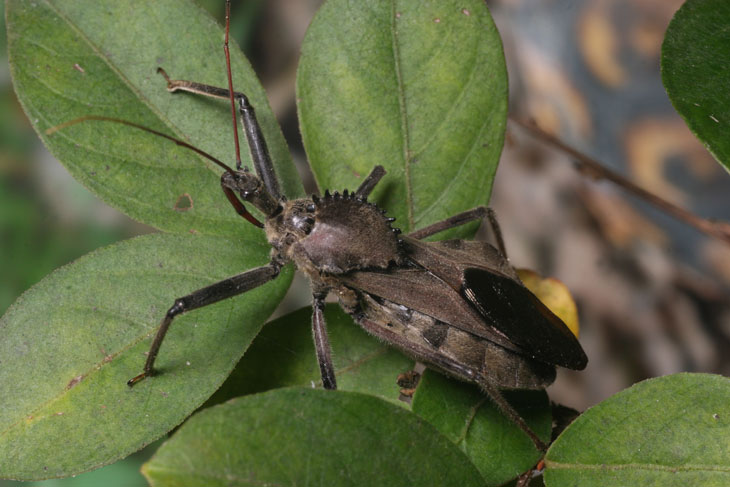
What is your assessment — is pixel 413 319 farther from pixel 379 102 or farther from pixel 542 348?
pixel 379 102

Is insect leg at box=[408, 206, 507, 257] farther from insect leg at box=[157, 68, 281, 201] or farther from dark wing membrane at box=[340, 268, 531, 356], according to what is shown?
insect leg at box=[157, 68, 281, 201]

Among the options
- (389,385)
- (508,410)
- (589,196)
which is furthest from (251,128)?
(589,196)

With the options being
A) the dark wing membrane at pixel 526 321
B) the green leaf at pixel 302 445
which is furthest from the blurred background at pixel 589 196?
the green leaf at pixel 302 445

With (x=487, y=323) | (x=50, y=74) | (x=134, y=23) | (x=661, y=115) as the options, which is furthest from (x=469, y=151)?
(x=661, y=115)

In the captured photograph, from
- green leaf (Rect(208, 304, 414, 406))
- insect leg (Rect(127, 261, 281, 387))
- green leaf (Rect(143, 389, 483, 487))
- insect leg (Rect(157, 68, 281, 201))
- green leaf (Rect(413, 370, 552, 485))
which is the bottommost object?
green leaf (Rect(413, 370, 552, 485))

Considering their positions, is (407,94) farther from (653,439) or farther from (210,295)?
(653,439)

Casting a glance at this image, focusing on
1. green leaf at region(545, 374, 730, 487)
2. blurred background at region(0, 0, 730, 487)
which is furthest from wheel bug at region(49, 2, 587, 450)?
blurred background at region(0, 0, 730, 487)

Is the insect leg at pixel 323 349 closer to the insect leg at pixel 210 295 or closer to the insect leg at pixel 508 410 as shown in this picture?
the insect leg at pixel 210 295
